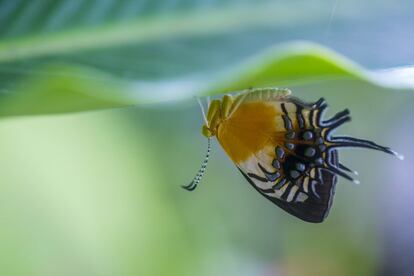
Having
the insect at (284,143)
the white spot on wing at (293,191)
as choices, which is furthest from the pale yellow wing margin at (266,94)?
the white spot on wing at (293,191)

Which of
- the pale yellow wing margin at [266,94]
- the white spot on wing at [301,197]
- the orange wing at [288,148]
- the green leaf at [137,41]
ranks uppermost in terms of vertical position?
the green leaf at [137,41]

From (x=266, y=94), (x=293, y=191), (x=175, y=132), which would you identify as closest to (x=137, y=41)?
(x=266, y=94)

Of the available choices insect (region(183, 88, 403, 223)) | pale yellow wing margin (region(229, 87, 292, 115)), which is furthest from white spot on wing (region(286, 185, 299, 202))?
pale yellow wing margin (region(229, 87, 292, 115))

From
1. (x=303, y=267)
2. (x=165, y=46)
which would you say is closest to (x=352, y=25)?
(x=165, y=46)

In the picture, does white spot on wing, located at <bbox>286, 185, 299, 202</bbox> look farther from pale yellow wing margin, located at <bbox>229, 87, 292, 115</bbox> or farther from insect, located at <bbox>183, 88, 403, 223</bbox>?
pale yellow wing margin, located at <bbox>229, 87, 292, 115</bbox>

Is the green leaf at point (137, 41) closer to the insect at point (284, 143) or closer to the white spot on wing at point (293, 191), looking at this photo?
the insect at point (284, 143)

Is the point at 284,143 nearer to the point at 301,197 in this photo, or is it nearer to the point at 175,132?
the point at 301,197
